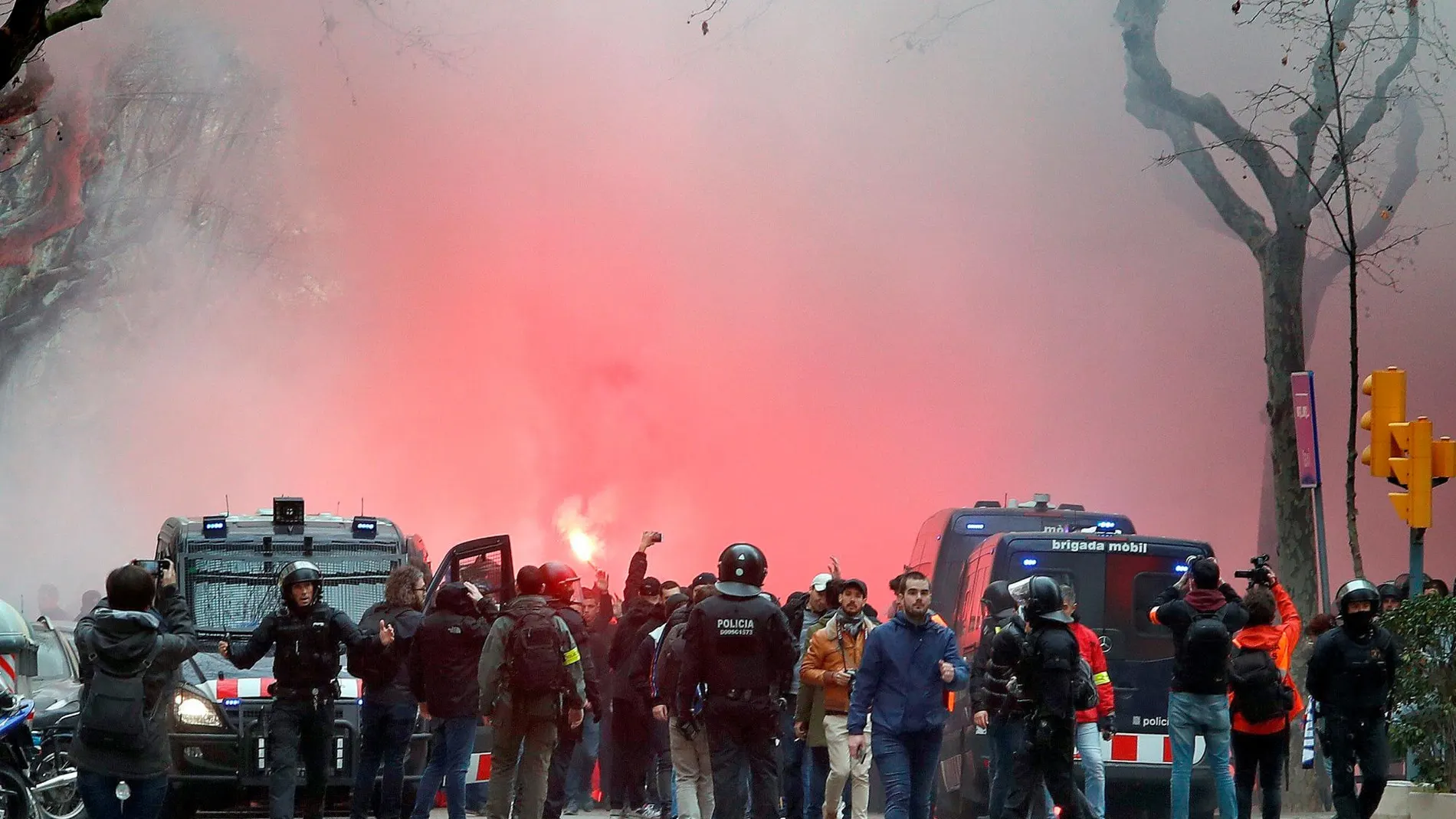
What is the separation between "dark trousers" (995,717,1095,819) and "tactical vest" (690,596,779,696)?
1.41 metres

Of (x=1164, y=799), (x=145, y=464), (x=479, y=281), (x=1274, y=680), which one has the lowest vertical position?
(x=1164, y=799)

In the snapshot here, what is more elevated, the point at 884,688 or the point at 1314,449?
the point at 1314,449

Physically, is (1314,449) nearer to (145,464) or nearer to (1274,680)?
(1274,680)

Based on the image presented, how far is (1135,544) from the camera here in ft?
46.2

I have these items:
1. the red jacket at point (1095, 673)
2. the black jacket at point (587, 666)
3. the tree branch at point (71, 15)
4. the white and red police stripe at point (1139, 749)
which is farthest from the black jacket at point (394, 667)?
the white and red police stripe at point (1139, 749)

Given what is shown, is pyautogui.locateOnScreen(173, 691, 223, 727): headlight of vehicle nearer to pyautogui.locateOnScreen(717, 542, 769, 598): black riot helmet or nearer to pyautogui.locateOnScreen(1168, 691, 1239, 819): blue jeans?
pyautogui.locateOnScreen(717, 542, 769, 598): black riot helmet

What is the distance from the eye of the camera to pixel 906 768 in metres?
10.7

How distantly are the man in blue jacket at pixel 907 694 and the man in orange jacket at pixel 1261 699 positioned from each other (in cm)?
228

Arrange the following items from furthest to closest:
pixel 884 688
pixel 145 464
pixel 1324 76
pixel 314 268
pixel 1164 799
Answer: pixel 145 464, pixel 314 268, pixel 1324 76, pixel 1164 799, pixel 884 688

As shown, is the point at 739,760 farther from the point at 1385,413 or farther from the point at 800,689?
the point at 1385,413

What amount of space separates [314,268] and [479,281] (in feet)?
17.0

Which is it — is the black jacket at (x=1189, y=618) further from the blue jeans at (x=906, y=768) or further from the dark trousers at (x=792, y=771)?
the dark trousers at (x=792, y=771)

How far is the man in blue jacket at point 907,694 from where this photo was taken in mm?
10602

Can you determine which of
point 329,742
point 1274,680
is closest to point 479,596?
point 329,742
